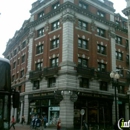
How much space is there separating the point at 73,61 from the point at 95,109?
8.54 metres

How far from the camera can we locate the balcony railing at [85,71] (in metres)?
34.5

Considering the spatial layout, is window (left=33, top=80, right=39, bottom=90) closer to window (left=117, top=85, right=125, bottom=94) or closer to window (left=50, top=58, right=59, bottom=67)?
window (left=50, top=58, right=59, bottom=67)

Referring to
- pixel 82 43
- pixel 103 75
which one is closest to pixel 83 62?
pixel 82 43

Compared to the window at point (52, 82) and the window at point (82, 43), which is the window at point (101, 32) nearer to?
the window at point (82, 43)

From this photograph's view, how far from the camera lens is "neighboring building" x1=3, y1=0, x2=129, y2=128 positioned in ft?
111

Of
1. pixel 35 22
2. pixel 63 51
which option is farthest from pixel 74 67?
pixel 35 22

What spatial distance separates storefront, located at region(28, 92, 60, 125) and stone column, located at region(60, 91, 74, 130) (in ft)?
4.29

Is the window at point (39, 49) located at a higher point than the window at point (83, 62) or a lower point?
higher

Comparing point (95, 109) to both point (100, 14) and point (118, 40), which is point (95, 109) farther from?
point (100, 14)

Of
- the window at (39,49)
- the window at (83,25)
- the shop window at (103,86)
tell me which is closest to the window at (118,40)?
the window at (83,25)

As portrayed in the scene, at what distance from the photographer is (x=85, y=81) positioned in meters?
35.8

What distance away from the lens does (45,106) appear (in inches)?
1398

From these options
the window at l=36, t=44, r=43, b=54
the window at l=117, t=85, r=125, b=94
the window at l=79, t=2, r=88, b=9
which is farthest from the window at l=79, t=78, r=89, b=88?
the window at l=79, t=2, r=88, b=9

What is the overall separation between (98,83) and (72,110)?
7.34 meters
